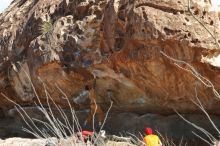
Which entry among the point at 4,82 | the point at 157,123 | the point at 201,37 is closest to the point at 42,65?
the point at 4,82

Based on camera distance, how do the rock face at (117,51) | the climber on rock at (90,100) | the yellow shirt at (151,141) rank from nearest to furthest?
the yellow shirt at (151,141)
the rock face at (117,51)
the climber on rock at (90,100)

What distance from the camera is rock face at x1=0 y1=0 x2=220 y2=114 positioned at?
7.48 meters

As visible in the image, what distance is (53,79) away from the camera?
942 centimetres

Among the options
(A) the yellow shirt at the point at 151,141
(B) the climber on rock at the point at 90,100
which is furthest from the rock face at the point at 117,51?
(A) the yellow shirt at the point at 151,141

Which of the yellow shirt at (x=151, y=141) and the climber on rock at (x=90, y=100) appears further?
the climber on rock at (x=90, y=100)

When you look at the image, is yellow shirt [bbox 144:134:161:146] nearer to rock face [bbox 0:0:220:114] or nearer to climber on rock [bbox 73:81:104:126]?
rock face [bbox 0:0:220:114]

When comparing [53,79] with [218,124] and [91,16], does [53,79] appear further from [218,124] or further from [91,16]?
[218,124]

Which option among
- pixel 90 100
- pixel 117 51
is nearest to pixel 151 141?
pixel 117 51

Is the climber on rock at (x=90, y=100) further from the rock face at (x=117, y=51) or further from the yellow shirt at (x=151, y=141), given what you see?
the yellow shirt at (x=151, y=141)

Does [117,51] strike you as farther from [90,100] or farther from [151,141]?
[151,141]

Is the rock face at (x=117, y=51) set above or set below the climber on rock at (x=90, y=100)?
above

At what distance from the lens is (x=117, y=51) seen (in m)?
8.20

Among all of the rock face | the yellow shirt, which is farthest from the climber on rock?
the yellow shirt

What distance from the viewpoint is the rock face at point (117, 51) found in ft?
24.6
